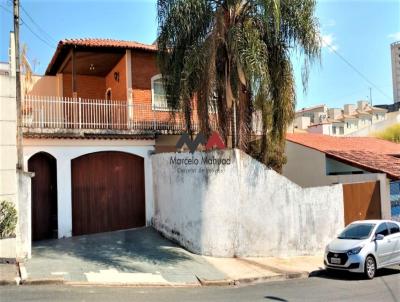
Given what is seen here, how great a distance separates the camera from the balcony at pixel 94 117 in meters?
14.8

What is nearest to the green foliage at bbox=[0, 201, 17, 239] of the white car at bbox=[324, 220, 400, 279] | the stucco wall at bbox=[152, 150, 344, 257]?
the stucco wall at bbox=[152, 150, 344, 257]

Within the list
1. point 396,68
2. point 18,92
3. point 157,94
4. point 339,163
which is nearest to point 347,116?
point 396,68

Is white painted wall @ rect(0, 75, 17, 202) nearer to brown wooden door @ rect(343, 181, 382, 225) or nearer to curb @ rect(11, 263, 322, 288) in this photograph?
curb @ rect(11, 263, 322, 288)

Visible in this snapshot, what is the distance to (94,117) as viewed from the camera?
16.1 meters

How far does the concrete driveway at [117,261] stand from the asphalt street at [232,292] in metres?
0.64

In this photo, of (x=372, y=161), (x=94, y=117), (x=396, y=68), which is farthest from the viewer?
(x=396, y=68)

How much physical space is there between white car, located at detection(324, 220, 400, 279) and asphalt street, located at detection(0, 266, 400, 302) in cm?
48

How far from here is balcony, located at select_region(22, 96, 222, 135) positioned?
1484cm

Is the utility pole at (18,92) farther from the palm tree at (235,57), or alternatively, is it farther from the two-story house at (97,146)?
the palm tree at (235,57)

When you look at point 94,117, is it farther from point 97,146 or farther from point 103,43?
point 103,43

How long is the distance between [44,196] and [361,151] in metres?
14.6

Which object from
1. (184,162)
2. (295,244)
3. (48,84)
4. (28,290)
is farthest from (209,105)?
(48,84)

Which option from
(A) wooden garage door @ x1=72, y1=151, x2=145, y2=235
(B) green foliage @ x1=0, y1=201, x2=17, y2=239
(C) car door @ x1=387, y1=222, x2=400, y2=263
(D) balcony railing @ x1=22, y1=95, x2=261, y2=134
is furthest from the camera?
(A) wooden garage door @ x1=72, y1=151, x2=145, y2=235

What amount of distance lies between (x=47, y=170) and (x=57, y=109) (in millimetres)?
2110
